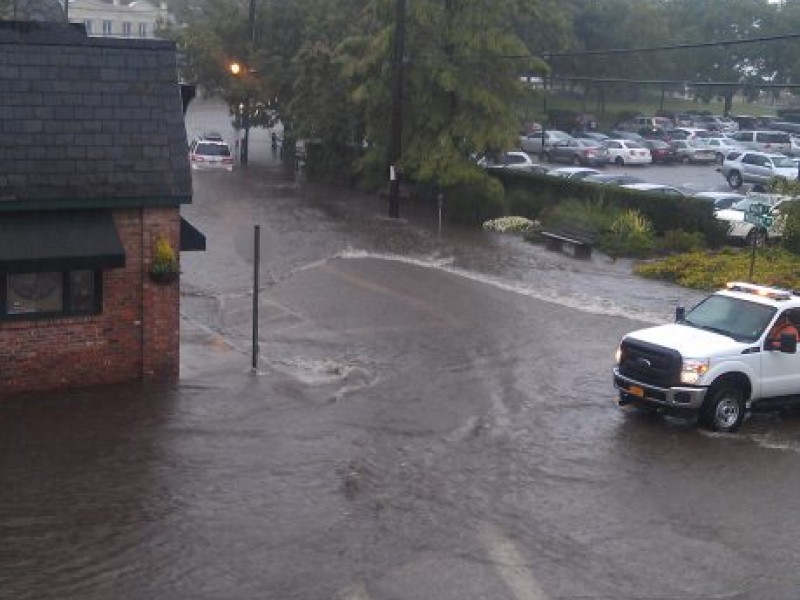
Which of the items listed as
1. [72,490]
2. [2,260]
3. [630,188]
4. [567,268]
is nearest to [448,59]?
[630,188]

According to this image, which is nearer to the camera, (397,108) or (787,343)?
(787,343)

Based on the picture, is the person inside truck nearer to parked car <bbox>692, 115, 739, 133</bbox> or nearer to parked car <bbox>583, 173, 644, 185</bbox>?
parked car <bbox>583, 173, 644, 185</bbox>

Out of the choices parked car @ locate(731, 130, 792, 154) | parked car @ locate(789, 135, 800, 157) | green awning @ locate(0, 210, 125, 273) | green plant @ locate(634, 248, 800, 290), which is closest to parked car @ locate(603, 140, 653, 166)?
parked car @ locate(731, 130, 792, 154)

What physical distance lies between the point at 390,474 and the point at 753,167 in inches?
1628

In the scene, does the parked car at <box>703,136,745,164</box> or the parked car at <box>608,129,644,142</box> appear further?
the parked car at <box>608,129,644,142</box>

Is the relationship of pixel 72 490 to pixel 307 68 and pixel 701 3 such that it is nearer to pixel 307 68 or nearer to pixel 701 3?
pixel 307 68

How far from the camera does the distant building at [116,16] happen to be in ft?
413

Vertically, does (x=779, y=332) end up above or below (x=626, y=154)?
below

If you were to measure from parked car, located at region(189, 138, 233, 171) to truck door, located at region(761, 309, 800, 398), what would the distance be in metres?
39.0

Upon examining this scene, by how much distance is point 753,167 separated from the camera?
5197 cm

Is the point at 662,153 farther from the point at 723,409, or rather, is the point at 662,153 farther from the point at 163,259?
the point at 163,259

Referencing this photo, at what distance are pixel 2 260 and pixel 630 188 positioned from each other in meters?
24.8

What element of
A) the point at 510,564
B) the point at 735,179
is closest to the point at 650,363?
the point at 510,564

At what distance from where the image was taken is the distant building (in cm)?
12581
